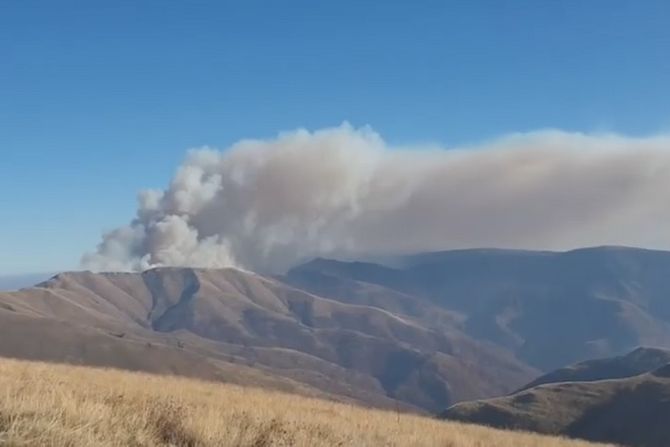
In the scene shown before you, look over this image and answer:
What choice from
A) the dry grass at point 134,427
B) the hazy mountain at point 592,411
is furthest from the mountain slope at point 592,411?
the dry grass at point 134,427

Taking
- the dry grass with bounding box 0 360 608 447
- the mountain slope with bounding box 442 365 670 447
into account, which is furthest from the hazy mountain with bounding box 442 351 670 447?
the dry grass with bounding box 0 360 608 447

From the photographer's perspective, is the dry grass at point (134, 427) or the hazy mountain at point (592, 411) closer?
the dry grass at point (134, 427)

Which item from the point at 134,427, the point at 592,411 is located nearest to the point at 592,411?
the point at 592,411

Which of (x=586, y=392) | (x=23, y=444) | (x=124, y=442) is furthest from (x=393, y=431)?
(x=586, y=392)

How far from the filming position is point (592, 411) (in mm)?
133375

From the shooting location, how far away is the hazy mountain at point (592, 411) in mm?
113875

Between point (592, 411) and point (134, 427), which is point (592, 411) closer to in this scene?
point (592, 411)

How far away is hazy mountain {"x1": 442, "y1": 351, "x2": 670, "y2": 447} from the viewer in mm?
113875

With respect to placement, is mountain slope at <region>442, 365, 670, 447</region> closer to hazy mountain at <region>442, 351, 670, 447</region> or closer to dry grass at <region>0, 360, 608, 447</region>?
hazy mountain at <region>442, 351, 670, 447</region>

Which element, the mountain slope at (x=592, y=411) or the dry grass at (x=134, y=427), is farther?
the mountain slope at (x=592, y=411)

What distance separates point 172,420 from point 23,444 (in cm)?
341

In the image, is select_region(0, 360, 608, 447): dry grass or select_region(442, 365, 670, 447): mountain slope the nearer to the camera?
select_region(0, 360, 608, 447): dry grass

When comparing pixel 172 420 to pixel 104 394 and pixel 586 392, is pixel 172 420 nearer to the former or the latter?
pixel 104 394

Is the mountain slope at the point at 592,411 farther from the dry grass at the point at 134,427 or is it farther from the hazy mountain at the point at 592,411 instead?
the dry grass at the point at 134,427
